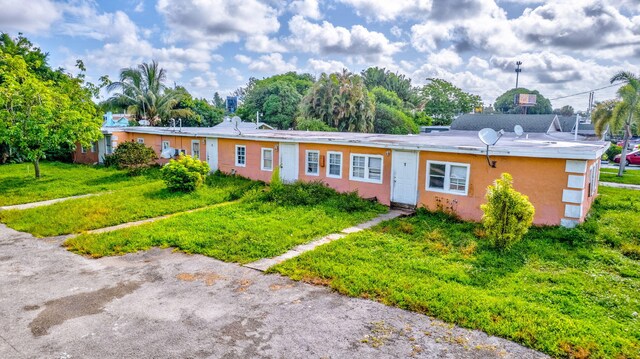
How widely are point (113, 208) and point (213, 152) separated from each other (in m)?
7.68

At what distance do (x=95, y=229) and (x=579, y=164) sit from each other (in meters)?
13.6

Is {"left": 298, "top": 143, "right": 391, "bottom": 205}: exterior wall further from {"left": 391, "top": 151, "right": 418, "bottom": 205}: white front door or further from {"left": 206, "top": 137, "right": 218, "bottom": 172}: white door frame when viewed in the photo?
{"left": 206, "top": 137, "right": 218, "bottom": 172}: white door frame

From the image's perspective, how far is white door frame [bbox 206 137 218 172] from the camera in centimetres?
2030

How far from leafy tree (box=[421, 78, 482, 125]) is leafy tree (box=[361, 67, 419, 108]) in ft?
6.09

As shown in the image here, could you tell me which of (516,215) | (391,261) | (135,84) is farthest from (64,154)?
(516,215)

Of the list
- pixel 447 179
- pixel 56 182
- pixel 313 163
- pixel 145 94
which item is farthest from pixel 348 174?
pixel 145 94

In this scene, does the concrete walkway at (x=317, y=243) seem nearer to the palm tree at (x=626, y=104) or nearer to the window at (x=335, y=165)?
the window at (x=335, y=165)

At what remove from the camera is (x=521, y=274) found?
8023mm

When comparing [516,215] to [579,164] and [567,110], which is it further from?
[567,110]

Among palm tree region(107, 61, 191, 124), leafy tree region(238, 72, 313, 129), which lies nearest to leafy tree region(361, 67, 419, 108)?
leafy tree region(238, 72, 313, 129)

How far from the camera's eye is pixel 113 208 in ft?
43.7

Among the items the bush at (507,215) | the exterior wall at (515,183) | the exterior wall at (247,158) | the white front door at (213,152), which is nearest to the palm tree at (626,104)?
the exterior wall at (515,183)

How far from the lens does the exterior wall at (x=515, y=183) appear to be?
36.7ft

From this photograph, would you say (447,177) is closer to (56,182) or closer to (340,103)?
(56,182)
